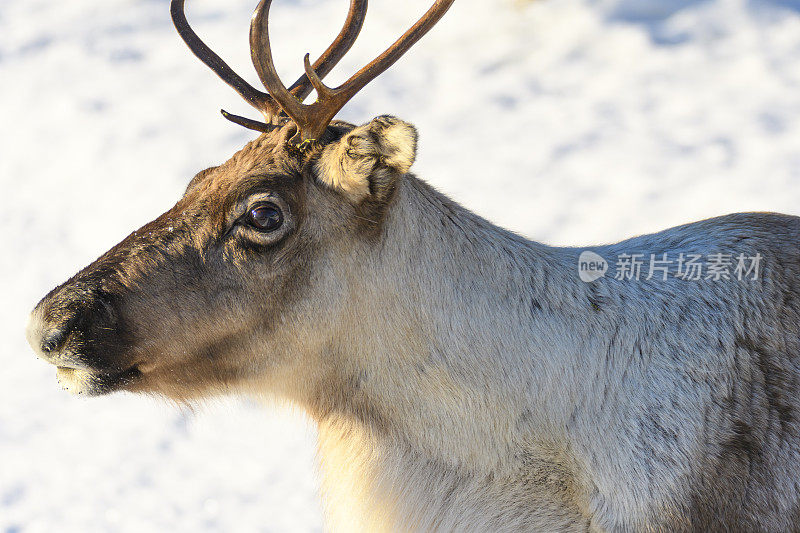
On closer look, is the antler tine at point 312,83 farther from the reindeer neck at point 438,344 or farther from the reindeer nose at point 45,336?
the reindeer nose at point 45,336

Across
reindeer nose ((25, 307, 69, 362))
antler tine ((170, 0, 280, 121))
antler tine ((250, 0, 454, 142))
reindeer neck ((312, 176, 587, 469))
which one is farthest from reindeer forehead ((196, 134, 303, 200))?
reindeer nose ((25, 307, 69, 362))

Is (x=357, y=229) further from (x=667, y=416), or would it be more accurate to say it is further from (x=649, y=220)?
(x=649, y=220)

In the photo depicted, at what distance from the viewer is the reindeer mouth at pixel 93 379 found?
2.97m

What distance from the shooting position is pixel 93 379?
2.98 m

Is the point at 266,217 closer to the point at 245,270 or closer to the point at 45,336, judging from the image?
the point at 245,270

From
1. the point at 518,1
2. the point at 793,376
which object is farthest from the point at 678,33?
the point at 793,376

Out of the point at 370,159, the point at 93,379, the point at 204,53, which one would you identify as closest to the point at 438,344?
the point at 370,159

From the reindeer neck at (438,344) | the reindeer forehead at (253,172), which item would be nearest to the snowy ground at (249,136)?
the reindeer neck at (438,344)

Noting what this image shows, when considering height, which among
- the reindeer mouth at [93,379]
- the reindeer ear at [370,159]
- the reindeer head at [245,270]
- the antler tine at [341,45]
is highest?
the antler tine at [341,45]

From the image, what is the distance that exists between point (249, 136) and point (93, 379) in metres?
5.00

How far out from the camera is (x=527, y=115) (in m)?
7.58

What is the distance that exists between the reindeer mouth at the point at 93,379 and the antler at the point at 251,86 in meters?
1.23

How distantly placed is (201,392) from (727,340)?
220cm

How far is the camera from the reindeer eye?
305 centimetres
